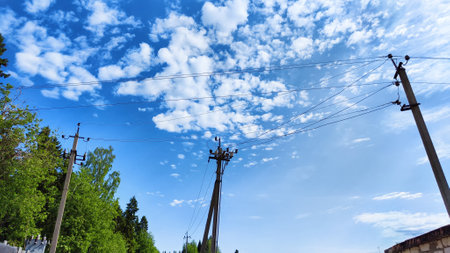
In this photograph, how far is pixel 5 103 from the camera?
2089cm

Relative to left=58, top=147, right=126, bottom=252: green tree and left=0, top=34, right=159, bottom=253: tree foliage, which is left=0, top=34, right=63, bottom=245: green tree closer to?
left=0, top=34, right=159, bottom=253: tree foliage

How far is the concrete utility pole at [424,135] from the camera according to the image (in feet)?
30.7

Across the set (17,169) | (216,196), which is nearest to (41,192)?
(17,169)

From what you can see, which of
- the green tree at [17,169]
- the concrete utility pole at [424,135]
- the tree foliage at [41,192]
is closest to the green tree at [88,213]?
the tree foliage at [41,192]

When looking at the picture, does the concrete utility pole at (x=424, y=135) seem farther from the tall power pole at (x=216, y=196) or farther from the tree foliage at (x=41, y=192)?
the tree foliage at (x=41, y=192)

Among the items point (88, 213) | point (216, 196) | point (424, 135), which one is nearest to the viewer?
point (424, 135)

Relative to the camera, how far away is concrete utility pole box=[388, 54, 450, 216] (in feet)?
30.7

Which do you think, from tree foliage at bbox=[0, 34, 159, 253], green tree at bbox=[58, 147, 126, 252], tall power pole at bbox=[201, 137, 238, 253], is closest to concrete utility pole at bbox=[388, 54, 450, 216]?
tall power pole at bbox=[201, 137, 238, 253]

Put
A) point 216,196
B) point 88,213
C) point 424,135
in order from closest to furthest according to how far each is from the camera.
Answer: point 424,135 → point 216,196 → point 88,213

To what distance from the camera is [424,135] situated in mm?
10430

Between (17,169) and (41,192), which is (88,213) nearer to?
(41,192)

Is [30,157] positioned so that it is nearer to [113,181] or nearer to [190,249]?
[113,181]

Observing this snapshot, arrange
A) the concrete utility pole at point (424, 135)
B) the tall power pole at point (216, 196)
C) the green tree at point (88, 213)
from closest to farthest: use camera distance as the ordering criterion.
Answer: the concrete utility pole at point (424, 135) < the tall power pole at point (216, 196) < the green tree at point (88, 213)

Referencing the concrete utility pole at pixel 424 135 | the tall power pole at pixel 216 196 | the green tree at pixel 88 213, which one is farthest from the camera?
the green tree at pixel 88 213
